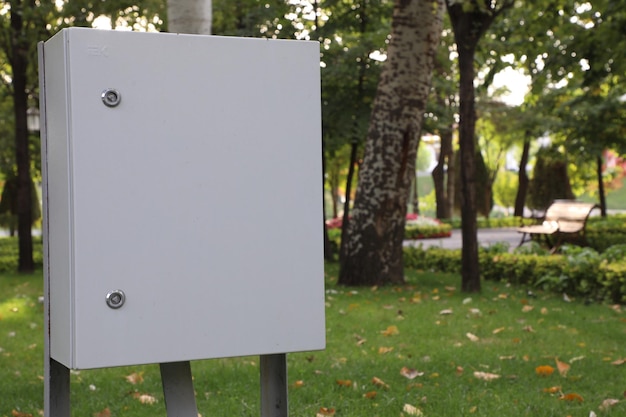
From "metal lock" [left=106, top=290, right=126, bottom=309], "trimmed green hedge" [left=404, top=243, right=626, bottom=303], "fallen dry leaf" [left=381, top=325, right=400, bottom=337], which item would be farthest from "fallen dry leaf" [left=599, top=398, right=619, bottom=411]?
"trimmed green hedge" [left=404, top=243, right=626, bottom=303]

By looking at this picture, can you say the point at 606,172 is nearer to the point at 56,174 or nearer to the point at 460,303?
the point at 460,303

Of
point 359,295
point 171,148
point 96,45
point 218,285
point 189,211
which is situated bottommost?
point 359,295

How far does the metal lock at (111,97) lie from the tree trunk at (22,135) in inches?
505

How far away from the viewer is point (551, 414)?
434cm

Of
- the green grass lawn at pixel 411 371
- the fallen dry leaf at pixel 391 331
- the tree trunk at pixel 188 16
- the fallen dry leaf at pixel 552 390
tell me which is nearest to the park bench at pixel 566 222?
the green grass lawn at pixel 411 371

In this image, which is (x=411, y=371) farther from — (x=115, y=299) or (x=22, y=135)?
(x=22, y=135)

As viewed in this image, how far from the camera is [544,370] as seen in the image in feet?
17.5

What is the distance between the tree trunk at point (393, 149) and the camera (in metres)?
10.6

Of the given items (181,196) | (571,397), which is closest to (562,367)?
(571,397)

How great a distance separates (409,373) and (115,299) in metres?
3.40

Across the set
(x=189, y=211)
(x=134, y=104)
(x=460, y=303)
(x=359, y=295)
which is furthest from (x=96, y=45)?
(x=359, y=295)

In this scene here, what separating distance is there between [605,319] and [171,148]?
631 cm

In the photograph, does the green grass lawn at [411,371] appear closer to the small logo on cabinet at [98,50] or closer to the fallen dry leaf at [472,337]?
the fallen dry leaf at [472,337]

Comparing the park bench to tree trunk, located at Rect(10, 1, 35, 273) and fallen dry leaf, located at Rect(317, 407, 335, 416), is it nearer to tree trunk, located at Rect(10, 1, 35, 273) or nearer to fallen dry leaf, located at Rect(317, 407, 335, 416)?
tree trunk, located at Rect(10, 1, 35, 273)
